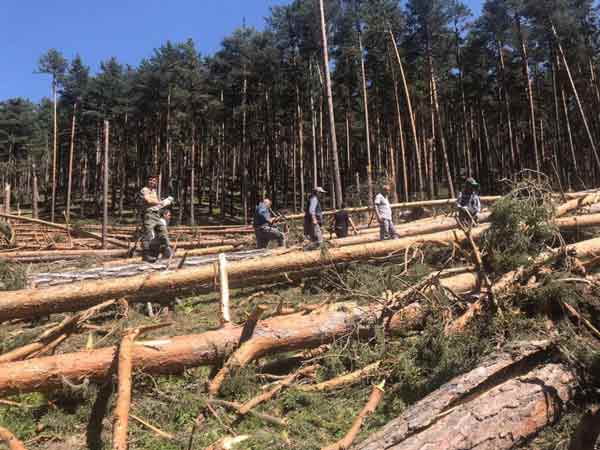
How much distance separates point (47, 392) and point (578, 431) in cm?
440

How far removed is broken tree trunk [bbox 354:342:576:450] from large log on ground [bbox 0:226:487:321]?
8.06ft

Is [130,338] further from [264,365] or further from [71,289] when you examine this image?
[71,289]

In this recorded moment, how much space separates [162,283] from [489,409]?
4481mm

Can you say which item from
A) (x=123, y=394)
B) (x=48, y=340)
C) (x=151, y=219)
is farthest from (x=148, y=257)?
(x=123, y=394)

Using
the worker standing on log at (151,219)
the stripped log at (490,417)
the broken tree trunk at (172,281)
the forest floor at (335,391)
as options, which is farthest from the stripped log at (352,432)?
the worker standing on log at (151,219)

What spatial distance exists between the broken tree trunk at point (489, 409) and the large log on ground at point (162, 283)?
8.06 feet

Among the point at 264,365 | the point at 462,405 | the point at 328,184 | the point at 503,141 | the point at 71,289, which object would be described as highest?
the point at 503,141

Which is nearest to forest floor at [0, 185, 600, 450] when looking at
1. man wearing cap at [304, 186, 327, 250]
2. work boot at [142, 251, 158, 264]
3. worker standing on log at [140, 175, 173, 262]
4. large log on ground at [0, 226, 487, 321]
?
large log on ground at [0, 226, 487, 321]

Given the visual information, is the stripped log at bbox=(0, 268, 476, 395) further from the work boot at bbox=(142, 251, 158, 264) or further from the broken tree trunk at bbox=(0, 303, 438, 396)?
the work boot at bbox=(142, 251, 158, 264)

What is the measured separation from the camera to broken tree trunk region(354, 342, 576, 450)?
255 centimetres

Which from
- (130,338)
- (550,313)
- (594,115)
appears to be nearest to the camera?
(130,338)

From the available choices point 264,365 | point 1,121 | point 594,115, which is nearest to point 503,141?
point 594,115

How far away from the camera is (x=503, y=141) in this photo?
31.1 metres

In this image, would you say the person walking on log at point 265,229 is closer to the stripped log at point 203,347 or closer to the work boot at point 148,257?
the work boot at point 148,257
